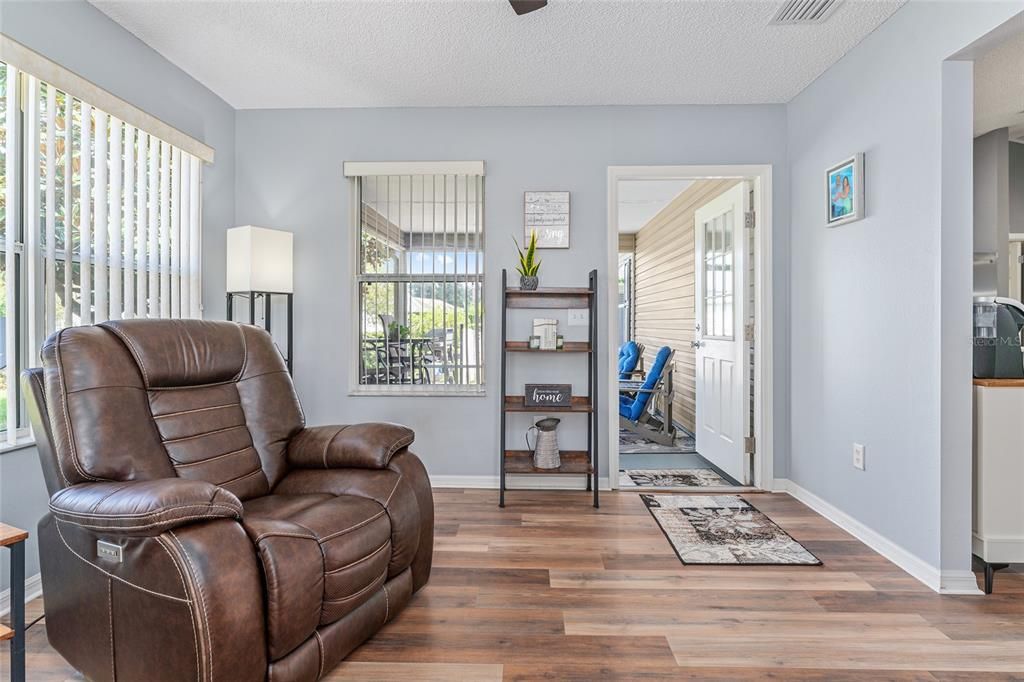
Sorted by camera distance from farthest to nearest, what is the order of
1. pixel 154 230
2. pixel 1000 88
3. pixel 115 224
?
pixel 1000 88 < pixel 154 230 < pixel 115 224

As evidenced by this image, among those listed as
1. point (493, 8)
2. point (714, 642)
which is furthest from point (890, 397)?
point (493, 8)

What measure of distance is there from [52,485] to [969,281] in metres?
3.35

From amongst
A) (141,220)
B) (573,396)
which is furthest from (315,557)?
(573,396)

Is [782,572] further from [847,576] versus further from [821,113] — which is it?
[821,113]

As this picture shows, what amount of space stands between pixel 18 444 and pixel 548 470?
2493 mm

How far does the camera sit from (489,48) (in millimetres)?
2877

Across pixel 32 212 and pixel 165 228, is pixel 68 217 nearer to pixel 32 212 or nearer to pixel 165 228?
pixel 32 212

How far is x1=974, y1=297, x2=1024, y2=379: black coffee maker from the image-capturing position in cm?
229

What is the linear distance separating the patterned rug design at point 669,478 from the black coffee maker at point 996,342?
5.92ft

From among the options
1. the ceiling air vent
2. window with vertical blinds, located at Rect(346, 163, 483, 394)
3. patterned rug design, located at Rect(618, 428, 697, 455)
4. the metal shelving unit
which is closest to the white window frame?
window with vertical blinds, located at Rect(346, 163, 483, 394)

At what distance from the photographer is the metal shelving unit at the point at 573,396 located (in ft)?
11.0

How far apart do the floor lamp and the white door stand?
2.99m

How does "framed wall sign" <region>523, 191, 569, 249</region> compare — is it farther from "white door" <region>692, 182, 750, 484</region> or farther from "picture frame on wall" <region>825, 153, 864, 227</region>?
"picture frame on wall" <region>825, 153, 864, 227</region>

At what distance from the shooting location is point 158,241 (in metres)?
2.97
